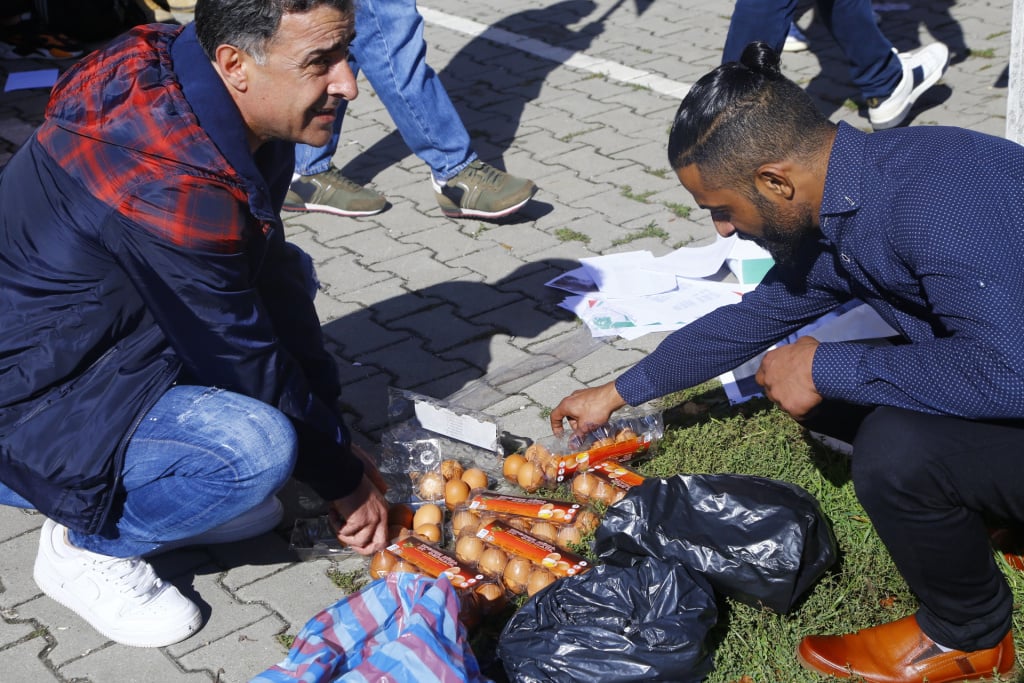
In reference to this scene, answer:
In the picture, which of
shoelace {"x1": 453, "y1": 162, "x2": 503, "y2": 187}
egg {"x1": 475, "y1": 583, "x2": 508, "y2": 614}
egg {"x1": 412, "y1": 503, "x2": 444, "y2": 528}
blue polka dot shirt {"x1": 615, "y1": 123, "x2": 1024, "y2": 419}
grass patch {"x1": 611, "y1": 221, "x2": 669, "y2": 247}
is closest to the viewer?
blue polka dot shirt {"x1": 615, "y1": 123, "x2": 1024, "y2": 419}

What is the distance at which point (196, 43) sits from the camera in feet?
8.39

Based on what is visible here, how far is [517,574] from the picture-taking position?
114 inches

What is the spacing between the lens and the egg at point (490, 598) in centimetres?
282

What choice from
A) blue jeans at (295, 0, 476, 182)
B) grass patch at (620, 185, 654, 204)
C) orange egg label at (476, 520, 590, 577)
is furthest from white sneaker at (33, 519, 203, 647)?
grass patch at (620, 185, 654, 204)

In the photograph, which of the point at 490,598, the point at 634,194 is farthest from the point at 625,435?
the point at 634,194

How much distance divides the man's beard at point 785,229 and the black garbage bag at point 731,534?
0.62 m

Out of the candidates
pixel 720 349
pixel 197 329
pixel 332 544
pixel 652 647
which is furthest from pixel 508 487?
pixel 197 329

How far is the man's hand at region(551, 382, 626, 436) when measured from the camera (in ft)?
10.3

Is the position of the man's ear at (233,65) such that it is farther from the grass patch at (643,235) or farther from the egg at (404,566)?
the grass patch at (643,235)

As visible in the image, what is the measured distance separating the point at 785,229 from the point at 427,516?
1329mm

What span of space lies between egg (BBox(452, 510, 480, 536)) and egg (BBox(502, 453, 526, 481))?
0.80ft

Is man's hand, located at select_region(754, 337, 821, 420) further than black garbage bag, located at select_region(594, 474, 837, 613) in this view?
No

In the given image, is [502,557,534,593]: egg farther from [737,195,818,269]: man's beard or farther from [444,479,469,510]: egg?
[737,195,818,269]: man's beard

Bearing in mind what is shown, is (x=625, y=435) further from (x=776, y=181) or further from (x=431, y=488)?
(x=776, y=181)
